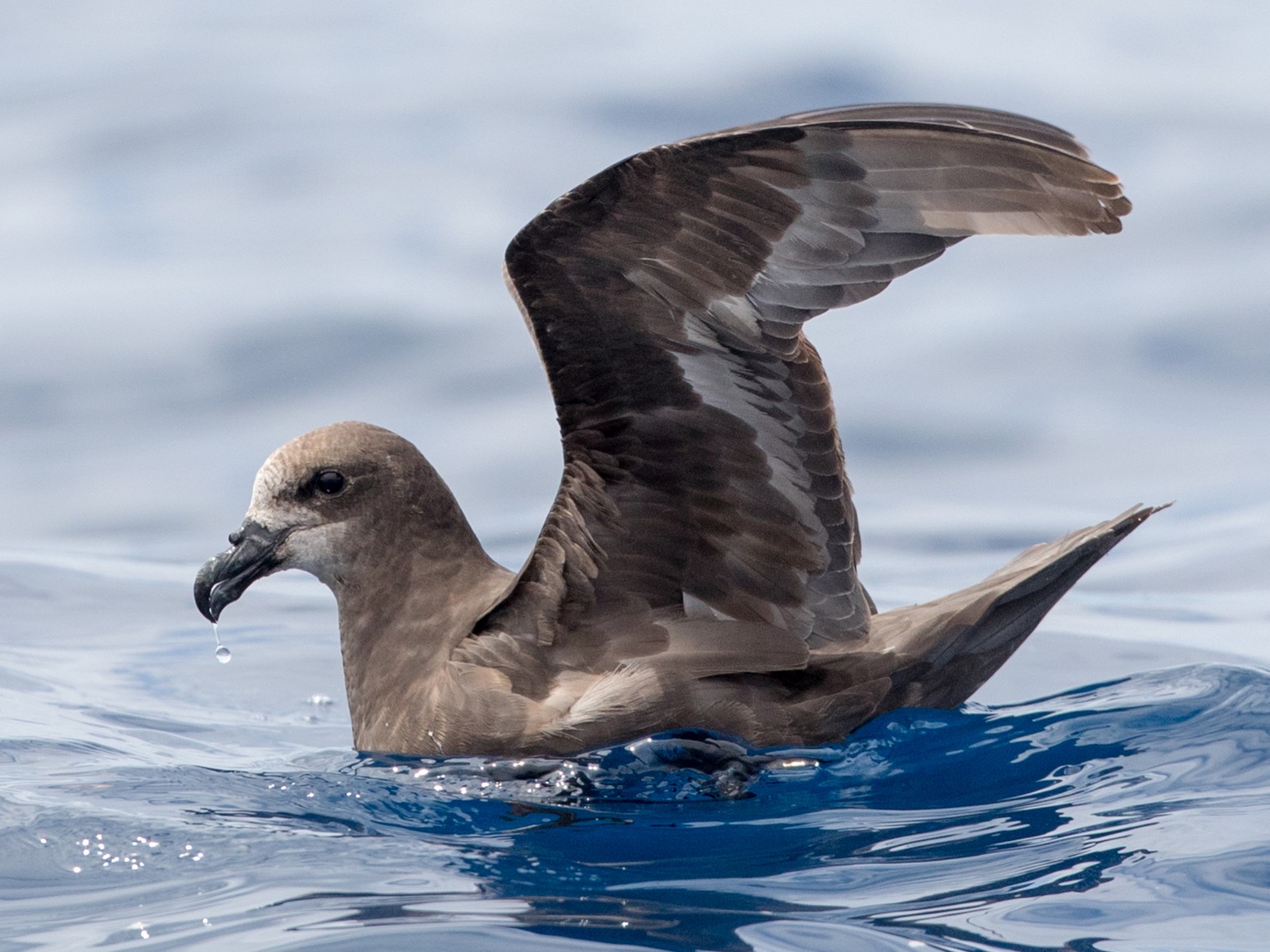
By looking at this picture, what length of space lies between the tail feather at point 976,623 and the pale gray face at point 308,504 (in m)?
1.56

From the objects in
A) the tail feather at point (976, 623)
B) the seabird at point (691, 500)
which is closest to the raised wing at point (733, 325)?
the seabird at point (691, 500)

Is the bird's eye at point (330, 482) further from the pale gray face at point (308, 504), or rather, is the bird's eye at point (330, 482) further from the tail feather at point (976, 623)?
the tail feather at point (976, 623)

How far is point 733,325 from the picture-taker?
4863 millimetres

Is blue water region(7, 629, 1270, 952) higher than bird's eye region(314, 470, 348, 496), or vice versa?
bird's eye region(314, 470, 348, 496)

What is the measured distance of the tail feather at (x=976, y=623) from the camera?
530 centimetres

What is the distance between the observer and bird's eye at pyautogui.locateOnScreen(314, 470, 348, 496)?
5.69 m

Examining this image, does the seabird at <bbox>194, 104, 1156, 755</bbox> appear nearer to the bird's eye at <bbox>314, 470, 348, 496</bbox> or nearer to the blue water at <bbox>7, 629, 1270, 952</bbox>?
the bird's eye at <bbox>314, 470, 348, 496</bbox>

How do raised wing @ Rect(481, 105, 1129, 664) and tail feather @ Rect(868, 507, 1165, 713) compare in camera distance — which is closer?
raised wing @ Rect(481, 105, 1129, 664)

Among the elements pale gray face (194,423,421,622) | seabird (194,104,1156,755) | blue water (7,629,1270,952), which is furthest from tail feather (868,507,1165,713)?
pale gray face (194,423,421,622)

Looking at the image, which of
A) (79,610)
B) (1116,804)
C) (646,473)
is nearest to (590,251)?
(646,473)

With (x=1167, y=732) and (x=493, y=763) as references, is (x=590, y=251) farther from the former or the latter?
(x=1167, y=732)

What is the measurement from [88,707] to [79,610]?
128cm

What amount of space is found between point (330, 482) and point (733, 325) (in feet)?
4.86

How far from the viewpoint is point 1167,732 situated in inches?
224
